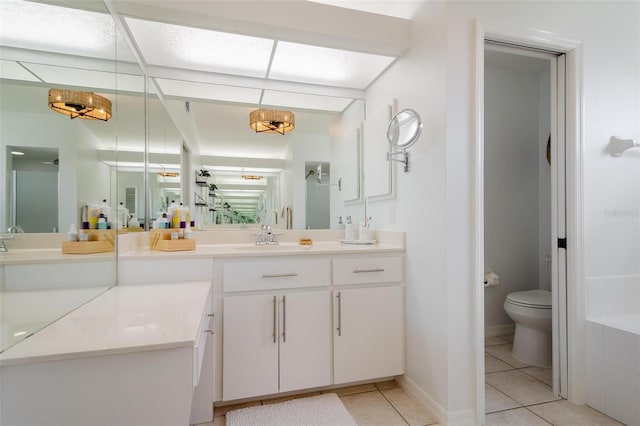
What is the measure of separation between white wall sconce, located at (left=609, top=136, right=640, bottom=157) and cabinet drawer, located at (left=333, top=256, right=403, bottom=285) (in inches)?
55.0

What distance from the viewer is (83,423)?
713 mm

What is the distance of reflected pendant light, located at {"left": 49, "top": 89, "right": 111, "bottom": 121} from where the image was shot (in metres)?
0.98

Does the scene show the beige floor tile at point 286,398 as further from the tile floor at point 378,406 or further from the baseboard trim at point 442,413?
the baseboard trim at point 442,413

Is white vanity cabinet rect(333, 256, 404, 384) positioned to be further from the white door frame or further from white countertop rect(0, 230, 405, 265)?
the white door frame

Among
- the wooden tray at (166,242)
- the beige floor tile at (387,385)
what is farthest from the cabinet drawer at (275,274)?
the beige floor tile at (387,385)

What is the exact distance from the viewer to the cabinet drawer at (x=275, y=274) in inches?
65.2

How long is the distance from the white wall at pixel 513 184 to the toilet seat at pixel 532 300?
1.30ft

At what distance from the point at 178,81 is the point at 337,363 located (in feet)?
6.93

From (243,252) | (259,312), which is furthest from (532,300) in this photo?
(243,252)

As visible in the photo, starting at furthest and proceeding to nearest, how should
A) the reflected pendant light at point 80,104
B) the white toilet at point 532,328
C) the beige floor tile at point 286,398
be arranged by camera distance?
the white toilet at point 532,328, the beige floor tile at point 286,398, the reflected pendant light at point 80,104

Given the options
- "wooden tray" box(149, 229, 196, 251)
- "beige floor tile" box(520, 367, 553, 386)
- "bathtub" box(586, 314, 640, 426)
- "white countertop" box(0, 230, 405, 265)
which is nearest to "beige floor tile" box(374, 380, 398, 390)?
"white countertop" box(0, 230, 405, 265)

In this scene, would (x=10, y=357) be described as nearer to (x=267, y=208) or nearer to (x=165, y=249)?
(x=165, y=249)

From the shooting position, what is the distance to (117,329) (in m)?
0.84

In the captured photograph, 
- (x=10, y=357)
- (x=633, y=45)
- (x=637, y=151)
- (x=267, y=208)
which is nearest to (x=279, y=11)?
(x=267, y=208)
